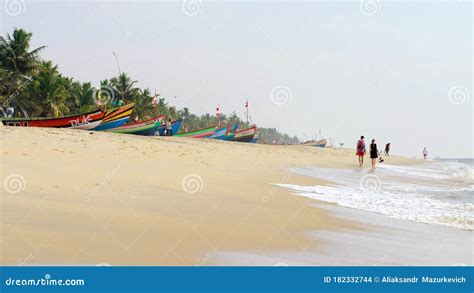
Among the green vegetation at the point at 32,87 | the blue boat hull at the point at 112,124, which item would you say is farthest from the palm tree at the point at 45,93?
the blue boat hull at the point at 112,124

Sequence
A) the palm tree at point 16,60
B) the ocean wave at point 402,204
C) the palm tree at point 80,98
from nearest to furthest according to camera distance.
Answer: the ocean wave at point 402,204 < the palm tree at point 16,60 < the palm tree at point 80,98

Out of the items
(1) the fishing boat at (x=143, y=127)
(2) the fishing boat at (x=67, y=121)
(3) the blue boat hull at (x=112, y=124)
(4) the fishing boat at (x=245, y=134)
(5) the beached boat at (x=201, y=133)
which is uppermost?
(2) the fishing boat at (x=67, y=121)

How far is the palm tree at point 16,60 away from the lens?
148ft

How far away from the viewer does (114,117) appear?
33.8 m

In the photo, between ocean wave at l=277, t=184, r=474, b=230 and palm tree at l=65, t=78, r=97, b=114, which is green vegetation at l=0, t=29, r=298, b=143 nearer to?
palm tree at l=65, t=78, r=97, b=114

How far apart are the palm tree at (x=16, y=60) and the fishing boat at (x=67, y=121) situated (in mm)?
17497

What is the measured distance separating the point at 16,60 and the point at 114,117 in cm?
1716

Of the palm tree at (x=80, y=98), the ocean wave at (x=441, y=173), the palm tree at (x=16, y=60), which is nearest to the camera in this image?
the ocean wave at (x=441, y=173)

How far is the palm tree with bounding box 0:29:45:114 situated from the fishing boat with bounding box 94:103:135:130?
1565cm

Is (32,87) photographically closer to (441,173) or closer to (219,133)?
(219,133)

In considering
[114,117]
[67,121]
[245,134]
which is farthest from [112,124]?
[245,134]

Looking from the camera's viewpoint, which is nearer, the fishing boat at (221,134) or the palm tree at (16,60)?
the palm tree at (16,60)

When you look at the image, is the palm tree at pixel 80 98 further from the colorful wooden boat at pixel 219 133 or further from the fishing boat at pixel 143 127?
the fishing boat at pixel 143 127
